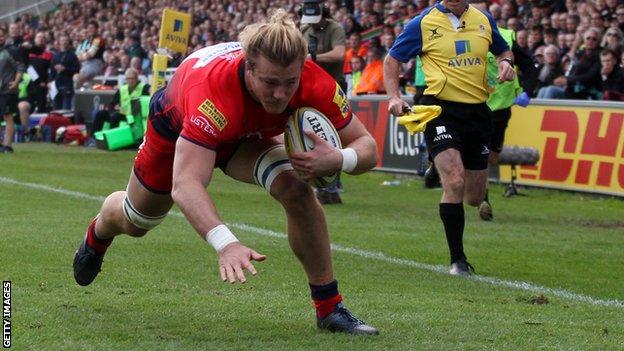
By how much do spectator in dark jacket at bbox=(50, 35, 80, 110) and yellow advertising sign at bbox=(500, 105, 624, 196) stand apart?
16431 mm

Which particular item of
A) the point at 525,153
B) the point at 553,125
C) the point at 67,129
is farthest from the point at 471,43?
the point at 67,129

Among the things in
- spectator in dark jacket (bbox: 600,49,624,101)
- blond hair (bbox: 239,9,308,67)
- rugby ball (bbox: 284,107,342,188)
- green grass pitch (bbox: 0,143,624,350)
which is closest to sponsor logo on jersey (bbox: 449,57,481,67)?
green grass pitch (bbox: 0,143,624,350)

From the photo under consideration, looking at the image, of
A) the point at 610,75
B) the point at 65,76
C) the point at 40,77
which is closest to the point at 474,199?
the point at 610,75

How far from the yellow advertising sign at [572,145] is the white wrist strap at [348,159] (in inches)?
385

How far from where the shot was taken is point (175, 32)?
2281 cm

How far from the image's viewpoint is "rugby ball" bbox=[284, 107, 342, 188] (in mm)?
5836

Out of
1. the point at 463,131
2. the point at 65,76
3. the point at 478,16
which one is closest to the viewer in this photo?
the point at 463,131

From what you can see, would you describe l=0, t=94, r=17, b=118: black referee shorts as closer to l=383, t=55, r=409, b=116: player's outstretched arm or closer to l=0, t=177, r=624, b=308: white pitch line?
l=0, t=177, r=624, b=308: white pitch line

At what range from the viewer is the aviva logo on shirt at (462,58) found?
31.3 ft

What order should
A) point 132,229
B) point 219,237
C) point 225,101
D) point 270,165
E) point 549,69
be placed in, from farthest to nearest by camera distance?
point 549,69, point 132,229, point 270,165, point 225,101, point 219,237

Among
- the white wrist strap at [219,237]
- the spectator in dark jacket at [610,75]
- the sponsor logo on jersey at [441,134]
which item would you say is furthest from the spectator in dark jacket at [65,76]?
the white wrist strap at [219,237]

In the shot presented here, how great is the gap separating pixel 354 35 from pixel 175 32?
3036 millimetres

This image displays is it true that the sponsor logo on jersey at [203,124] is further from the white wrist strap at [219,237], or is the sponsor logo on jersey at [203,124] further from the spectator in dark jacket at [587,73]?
A: the spectator in dark jacket at [587,73]
